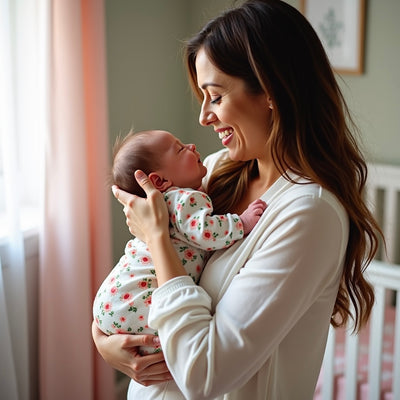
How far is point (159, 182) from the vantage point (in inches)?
56.4

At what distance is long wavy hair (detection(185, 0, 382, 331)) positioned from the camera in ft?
3.99

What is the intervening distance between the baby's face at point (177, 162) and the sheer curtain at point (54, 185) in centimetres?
79

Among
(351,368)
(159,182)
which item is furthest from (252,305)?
(351,368)

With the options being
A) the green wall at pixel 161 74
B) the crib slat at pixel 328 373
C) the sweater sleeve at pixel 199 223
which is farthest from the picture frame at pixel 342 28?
the sweater sleeve at pixel 199 223

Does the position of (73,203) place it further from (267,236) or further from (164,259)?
(267,236)

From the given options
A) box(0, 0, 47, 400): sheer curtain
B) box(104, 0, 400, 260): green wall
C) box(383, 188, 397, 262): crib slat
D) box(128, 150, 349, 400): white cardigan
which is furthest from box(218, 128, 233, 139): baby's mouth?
box(383, 188, 397, 262): crib slat

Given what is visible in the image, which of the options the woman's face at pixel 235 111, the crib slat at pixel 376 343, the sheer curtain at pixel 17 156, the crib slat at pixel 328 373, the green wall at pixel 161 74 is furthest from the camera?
the green wall at pixel 161 74

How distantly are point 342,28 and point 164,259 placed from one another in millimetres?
2085

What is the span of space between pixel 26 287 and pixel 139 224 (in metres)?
1.13

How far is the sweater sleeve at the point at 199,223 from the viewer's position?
1294 mm

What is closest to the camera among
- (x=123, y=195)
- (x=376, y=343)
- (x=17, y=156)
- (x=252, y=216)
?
(x=252, y=216)

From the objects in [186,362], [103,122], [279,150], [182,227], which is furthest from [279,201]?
[103,122]

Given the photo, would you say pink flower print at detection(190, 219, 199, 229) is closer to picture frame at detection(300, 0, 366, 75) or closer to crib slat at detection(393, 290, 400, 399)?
crib slat at detection(393, 290, 400, 399)

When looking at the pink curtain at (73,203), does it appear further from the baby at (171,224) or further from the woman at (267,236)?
the woman at (267,236)
